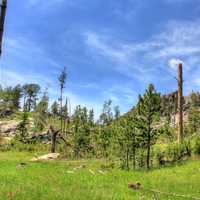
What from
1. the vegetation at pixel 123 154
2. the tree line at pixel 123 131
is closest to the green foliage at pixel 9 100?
the tree line at pixel 123 131

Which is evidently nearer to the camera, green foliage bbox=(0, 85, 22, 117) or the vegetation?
Answer: the vegetation

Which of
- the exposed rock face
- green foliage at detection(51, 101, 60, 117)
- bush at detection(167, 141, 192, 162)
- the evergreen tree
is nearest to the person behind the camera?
the evergreen tree

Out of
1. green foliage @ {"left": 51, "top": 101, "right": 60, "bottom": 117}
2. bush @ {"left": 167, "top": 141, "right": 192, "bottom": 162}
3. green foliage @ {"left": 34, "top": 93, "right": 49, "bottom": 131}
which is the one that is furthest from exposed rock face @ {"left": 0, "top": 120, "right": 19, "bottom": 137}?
bush @ {"left": 167, "top": 141, "right": 192, "bottom": 162}

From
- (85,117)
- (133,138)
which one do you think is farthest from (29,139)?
(133,138)

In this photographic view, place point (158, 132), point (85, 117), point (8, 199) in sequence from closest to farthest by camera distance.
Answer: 1. point (8, 199)
2. point (158, 132)
3. point (85, 117)

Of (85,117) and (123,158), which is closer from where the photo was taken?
(123,158)

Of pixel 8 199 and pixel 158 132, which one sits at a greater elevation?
pixel 158 132

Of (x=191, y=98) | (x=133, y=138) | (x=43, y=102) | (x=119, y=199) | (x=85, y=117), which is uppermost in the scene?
(x=191, y=98)

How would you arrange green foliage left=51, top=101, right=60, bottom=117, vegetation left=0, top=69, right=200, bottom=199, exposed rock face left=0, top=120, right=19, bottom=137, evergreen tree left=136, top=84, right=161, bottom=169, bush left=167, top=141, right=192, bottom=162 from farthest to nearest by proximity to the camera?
green foliage left=51, top=101, right=60, bottom=117
exposed rock face left=0, top=120, right=19, bottom=137
bush left=167, top=141, right=192, bottom=162
evergreen tree left=136, top=84, right=161, bottom=169
vegetation left=0, top=69, right=200, bottom=199

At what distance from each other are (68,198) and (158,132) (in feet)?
62.5

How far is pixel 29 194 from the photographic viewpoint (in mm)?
12242

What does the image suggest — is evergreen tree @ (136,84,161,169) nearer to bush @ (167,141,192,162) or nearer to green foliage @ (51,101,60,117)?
bush @ (167,141,192,162)

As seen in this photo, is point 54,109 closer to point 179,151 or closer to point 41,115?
point 41,115

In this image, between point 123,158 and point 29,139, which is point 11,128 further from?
point 123,158
